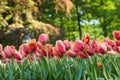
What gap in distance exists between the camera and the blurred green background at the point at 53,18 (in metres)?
15.6

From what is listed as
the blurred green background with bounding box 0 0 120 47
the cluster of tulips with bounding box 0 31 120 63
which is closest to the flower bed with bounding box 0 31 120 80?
the cluster of tulips with bounding box 0 31 120 63

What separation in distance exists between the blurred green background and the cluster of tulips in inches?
441

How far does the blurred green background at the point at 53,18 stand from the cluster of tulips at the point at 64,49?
11209 millimetres

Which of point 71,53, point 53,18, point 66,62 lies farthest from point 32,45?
point 53,18

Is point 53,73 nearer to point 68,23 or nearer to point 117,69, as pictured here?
point 117,69

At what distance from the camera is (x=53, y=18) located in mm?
24859

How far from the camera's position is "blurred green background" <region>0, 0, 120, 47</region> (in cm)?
1562

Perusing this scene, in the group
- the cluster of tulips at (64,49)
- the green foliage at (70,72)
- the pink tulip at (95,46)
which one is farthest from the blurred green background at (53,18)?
the green foliage at (70,72)

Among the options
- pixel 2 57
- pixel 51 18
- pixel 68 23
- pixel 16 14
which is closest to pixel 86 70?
pixel 2 57

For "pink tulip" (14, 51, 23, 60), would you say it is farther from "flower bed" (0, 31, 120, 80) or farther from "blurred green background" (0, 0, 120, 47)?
"blurred green background" (0, 0, 120, 47)

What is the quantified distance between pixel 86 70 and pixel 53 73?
19 cm

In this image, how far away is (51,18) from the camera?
81.1 feet

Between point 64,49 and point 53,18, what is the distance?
21882 mm

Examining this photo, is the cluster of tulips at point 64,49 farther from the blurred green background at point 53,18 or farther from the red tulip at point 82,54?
the blurred green background at point 53,18
